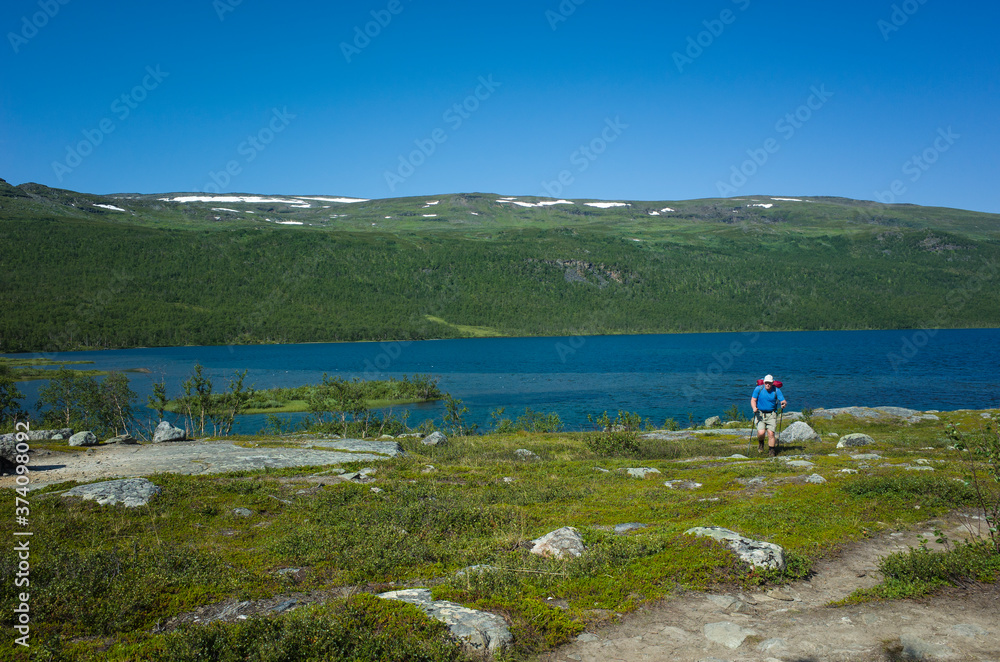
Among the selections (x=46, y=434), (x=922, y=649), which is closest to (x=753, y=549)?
(x=922, y=649)

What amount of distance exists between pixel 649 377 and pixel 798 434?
79.3 meters

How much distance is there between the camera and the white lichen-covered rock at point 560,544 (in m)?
10.6

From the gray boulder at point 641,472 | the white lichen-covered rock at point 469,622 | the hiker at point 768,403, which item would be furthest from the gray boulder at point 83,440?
the hiker at point 768,403

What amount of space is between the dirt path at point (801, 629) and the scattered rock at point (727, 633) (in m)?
0.01

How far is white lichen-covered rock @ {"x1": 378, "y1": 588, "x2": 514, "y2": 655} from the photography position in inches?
287

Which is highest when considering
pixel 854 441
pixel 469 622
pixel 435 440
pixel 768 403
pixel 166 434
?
pixel 768 403

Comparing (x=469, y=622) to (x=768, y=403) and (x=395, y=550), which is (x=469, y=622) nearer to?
(x=395, y=550)

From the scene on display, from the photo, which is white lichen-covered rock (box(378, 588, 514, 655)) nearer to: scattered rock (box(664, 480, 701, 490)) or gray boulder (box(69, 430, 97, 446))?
scattered rock (box(664, 480, 701, 490))

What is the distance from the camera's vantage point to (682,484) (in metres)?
17.9

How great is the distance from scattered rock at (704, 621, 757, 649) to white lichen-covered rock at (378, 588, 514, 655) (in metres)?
2.77

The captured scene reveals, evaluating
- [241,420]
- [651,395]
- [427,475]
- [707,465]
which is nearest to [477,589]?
[427,475]

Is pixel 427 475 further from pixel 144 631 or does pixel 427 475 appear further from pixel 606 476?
pixel 144 631

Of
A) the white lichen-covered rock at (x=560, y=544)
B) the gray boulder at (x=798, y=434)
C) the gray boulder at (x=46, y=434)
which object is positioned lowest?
the gray boulder at (x=798, y=434)

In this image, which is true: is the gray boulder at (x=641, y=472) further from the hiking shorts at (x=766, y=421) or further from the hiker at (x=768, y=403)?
the hiking shorts at (x=766, y=421)
